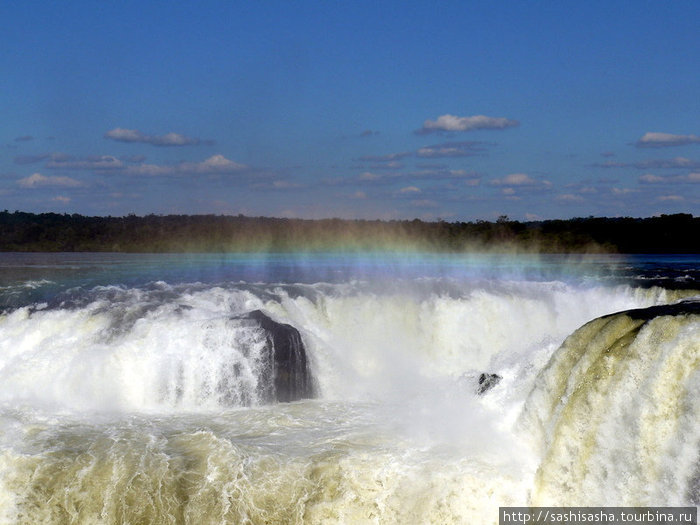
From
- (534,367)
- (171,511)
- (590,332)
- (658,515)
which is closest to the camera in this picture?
(658,515)

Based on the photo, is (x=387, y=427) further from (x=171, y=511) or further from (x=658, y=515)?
(x=658, y=515)

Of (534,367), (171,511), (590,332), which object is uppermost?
(590,332)

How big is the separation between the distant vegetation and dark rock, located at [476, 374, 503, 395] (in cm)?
5342

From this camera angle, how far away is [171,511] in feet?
30.7

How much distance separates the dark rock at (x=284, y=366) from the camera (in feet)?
50.6

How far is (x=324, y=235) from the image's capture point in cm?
7719

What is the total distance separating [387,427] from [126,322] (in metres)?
7.88

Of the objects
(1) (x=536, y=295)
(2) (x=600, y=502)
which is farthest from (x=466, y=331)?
(2) (x=600, y=502)

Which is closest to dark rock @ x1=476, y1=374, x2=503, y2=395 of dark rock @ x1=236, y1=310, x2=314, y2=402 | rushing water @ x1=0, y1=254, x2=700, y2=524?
rushing water @ x1=0, y1=254, x2=700, y2=524

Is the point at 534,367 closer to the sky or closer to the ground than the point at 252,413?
closer to the sky

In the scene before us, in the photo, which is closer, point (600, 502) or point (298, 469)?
point (600, 502)

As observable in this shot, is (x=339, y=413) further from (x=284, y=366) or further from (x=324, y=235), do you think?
(x=324, y=235)

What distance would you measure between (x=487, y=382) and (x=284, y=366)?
4982 millimetres

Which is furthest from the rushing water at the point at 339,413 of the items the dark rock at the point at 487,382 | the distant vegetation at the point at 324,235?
the distant vegetation at the point at 324,235
